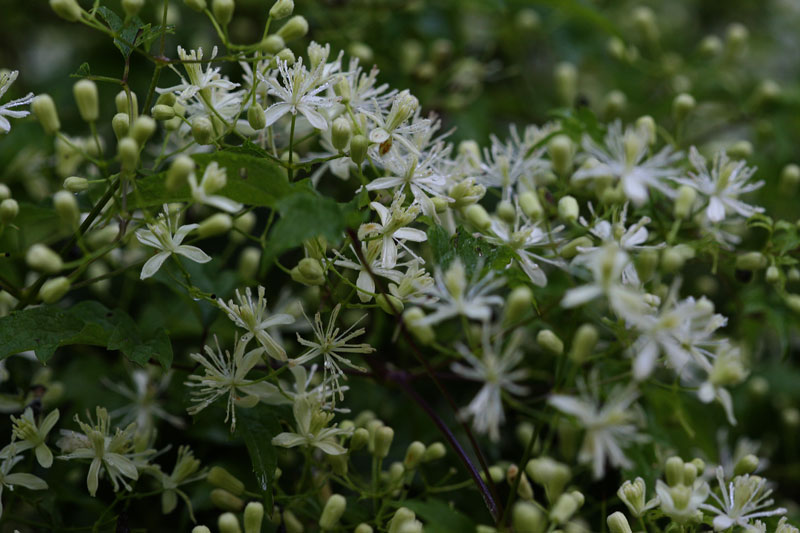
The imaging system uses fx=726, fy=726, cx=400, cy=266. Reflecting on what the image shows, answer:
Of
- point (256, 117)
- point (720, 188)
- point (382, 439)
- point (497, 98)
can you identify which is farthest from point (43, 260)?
point (497, 98)

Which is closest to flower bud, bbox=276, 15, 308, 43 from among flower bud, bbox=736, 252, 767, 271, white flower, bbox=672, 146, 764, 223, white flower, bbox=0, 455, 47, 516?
white flower, bbox=672, 146, 764, 223

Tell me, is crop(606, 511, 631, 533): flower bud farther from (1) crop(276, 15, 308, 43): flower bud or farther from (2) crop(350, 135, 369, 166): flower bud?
(1) crop(276, 15, 308, 43): flower bud

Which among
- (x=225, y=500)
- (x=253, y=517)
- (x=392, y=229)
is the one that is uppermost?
(x=392, y=229)

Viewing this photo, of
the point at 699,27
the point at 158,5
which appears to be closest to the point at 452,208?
the point at 158,5

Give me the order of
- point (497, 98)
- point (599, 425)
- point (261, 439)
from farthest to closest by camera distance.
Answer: point (497, 98) → point (261, 439) → point (599, 425)

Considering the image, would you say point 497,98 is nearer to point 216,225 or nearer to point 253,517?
point 216,225
